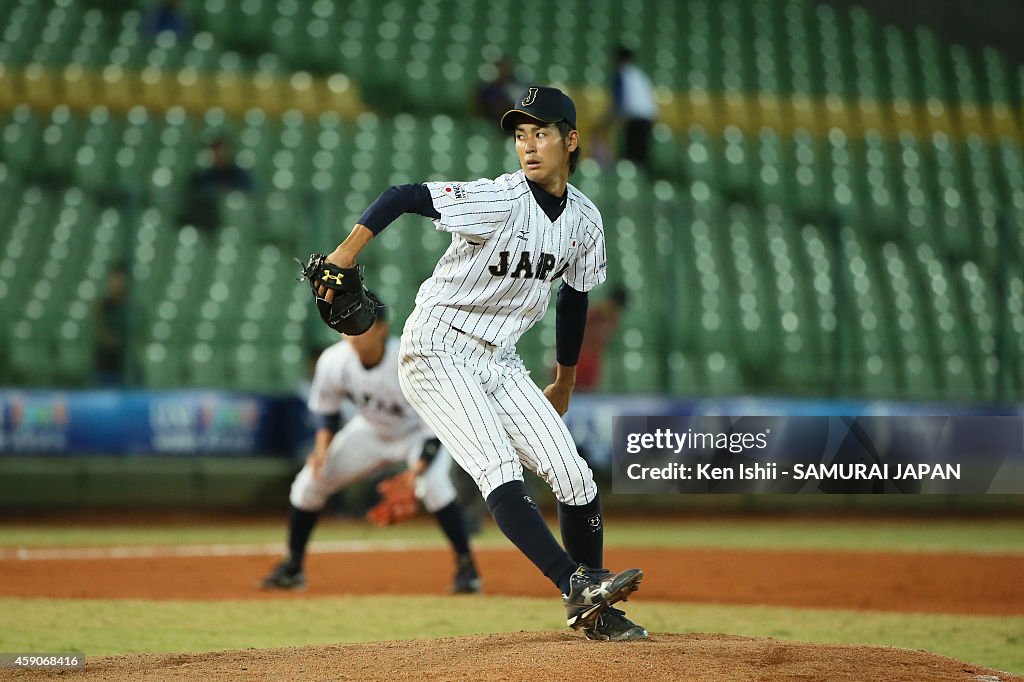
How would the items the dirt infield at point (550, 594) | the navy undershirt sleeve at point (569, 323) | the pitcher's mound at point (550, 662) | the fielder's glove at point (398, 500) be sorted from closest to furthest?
the pitcher's mound at point (550, 662) → the dirt infield at point (550, 594) → the navy undershirt sleeve at point (569, 323) → the fielder's glove at point (398, 500)

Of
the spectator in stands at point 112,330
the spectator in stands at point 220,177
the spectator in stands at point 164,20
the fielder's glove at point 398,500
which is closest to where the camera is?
the fielder's glove at point 398,500

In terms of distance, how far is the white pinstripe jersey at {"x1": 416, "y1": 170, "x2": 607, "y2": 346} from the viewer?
4367mm

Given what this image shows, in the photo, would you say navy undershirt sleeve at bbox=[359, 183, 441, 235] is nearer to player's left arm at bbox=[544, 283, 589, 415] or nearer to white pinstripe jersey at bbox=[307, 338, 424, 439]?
player's left arm at bbox=[544, 283, 589, 415]

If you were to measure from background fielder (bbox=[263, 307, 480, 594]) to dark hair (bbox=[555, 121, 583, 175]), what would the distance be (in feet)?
9.12

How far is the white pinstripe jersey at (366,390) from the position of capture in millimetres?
7410

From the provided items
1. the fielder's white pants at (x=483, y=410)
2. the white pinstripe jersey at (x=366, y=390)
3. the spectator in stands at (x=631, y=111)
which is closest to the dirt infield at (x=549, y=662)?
the fielder's white pants at (x=483, y=410)

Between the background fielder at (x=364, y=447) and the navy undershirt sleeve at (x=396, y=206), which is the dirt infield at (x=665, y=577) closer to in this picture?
the background fielder at (x=364, y=447)

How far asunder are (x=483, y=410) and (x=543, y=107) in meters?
1.05

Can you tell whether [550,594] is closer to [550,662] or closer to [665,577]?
[665,577]

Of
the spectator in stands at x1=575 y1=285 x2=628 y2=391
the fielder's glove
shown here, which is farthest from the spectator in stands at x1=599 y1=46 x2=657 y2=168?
the fielder's glove

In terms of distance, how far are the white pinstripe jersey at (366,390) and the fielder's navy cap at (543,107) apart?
9.99ft

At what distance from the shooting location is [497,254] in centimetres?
447

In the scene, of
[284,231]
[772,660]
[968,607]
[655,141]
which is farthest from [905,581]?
[655,141]

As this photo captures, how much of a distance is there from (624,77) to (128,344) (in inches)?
254
